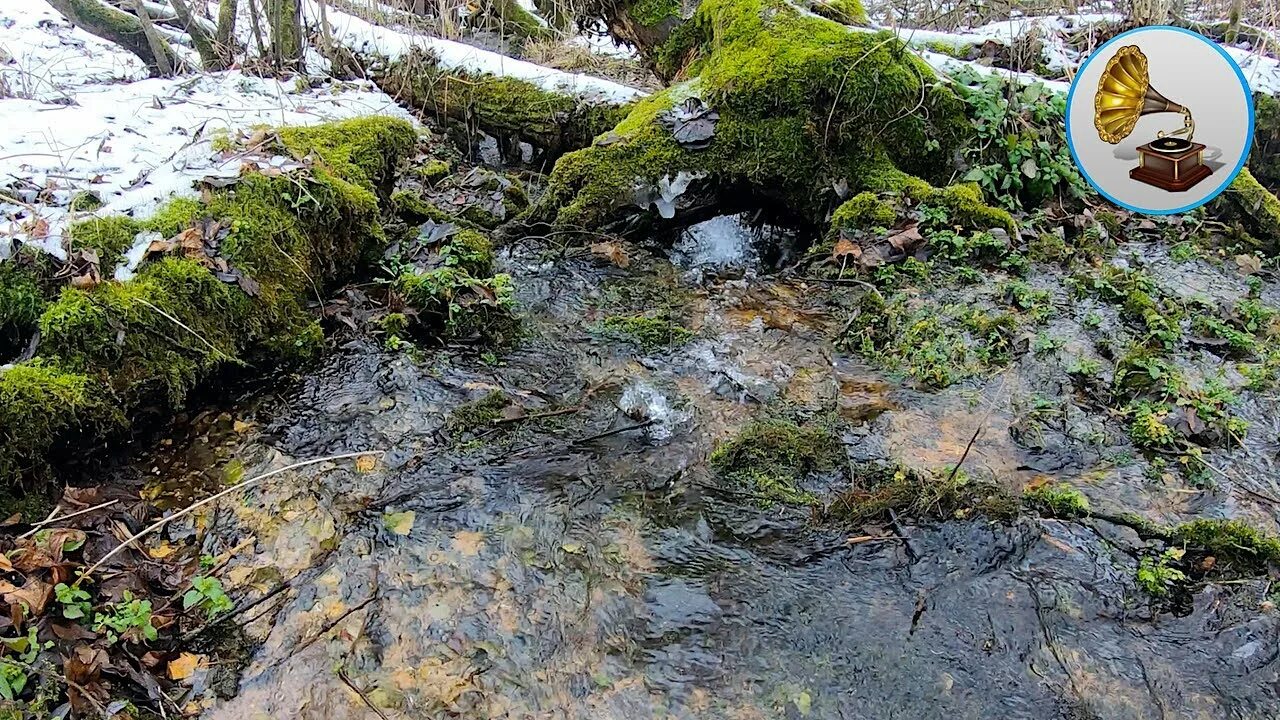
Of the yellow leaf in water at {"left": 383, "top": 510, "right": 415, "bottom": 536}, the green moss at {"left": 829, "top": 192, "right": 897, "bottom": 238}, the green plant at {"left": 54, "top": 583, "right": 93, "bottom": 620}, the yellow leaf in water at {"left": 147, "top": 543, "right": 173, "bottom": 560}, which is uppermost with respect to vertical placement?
the green moss at {"left": 829, "top": 192, "right": 897, "bottom": 238}

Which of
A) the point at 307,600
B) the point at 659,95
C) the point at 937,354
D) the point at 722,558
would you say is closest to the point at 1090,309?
the point at 937,354

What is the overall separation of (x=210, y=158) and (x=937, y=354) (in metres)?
4.67

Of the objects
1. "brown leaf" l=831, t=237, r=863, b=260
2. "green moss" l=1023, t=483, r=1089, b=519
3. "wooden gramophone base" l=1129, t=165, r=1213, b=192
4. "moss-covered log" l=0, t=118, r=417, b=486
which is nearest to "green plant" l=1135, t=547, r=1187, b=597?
"green moss" l=1023, t=483, r=1089, b=519

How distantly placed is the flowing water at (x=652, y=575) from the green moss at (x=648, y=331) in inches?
15.9

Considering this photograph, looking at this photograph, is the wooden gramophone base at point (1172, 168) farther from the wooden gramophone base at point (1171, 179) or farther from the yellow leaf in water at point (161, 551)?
the yellow leaf in water at point (161, 551)

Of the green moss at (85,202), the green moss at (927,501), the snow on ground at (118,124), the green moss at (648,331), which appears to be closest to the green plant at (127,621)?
the snow on ground at (118,124)

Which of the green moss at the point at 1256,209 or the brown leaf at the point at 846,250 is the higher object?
the green moss at the point at 1256,209

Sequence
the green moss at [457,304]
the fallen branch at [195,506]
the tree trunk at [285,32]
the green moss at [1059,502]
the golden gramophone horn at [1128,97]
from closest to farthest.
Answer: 1. the fallen branch at [195,506]
2. the green moss at [1059,502]
3. the golden gramophone horn at [1128,97]
4. the green moss at [457,304]
5. the tree trunk at [285,32]

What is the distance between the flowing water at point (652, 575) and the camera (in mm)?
2494

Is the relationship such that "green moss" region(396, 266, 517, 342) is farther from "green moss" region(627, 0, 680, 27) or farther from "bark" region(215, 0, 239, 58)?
"bark" region(215, 0, 239, 58)

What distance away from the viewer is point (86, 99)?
5.76 metres

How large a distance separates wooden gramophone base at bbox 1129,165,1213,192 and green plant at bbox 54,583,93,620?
221 inches

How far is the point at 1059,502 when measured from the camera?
3139mm

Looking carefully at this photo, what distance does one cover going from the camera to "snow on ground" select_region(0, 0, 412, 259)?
3.85 meters
